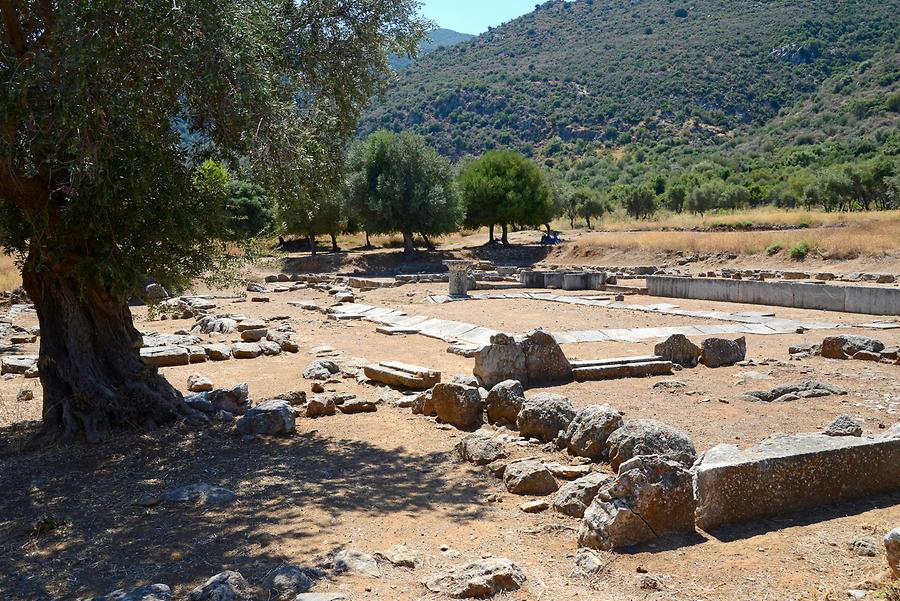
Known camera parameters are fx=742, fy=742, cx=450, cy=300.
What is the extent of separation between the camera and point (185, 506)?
19.6ft

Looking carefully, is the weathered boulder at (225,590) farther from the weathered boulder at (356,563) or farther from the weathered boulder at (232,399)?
the weathered boulder at (232,399)

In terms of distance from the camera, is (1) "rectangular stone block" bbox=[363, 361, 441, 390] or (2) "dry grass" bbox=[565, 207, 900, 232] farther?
(2) "dry grass" bbox=[565, 207, 900, 232]

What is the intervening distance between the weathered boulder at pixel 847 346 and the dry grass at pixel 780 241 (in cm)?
1909

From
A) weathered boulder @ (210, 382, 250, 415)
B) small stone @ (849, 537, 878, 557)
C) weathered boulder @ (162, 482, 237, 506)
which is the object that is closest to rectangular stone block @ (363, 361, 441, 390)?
weathered boulder @ (210, 382, 250, 415)

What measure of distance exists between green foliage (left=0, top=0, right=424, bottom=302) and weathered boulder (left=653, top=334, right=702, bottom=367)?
212 inches

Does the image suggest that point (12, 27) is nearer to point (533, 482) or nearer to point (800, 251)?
point (533, 482)

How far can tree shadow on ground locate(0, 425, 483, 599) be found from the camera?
482 centimetres

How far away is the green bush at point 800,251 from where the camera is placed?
30.4 m

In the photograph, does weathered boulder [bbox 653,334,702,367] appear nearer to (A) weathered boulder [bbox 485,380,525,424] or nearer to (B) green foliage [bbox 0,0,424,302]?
(A) weathered boulder [bbox 485,380,525,424]

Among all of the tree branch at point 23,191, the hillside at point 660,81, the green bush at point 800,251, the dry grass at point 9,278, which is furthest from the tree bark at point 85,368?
the hillside at point 660,81

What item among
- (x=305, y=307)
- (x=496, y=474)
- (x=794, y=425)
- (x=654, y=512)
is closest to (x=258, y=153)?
(x=496, y=474)

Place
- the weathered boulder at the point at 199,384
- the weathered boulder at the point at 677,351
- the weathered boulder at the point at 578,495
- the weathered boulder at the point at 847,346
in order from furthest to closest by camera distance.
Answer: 1. the weathered boulder at the point at 847,346
2. the weathered boulder at the point at 677,351
3. the weathered boulder at the point at 199,384
4. the weathered boulder at the point at 578,495

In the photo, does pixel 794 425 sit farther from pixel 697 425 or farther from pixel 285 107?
pixel 285 107

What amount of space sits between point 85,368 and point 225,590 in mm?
5081
